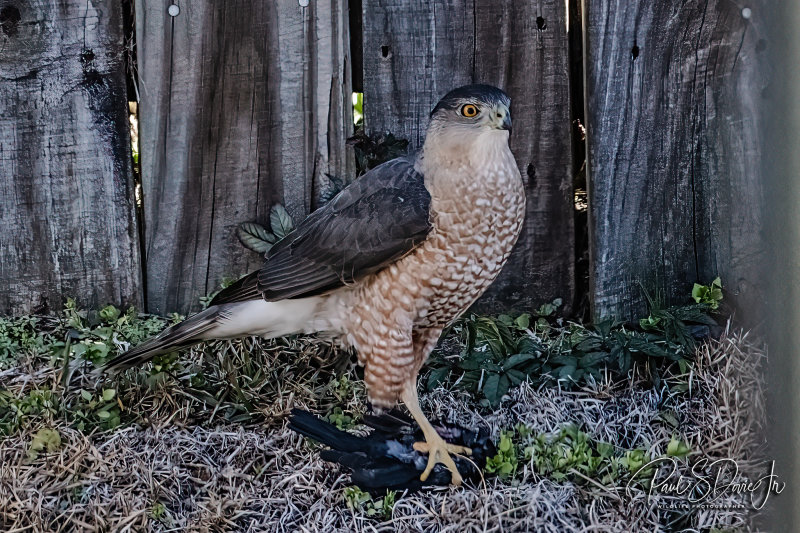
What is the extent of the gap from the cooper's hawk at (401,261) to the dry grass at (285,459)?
0.83 feet

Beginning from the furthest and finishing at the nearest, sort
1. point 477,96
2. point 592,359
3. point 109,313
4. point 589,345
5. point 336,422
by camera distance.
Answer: point 109,313 < point 589,345 < point 592,359 < point 336,422 < point 477,96

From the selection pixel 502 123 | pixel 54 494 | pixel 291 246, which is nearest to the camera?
pixel 502 123

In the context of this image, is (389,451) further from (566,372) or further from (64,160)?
(64,160)

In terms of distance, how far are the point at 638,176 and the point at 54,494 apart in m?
2.61

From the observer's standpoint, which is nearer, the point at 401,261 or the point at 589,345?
the point at 401,261

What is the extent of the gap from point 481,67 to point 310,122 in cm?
77

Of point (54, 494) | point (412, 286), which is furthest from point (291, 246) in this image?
point (54, 494)

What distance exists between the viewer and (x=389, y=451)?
9.89 feet

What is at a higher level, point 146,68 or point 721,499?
point 146,68

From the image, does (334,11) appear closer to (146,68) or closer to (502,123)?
(146,68)

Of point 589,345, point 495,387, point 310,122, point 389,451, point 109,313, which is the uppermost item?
point 310,122

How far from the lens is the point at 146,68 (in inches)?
144

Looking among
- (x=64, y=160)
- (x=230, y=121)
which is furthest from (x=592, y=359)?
(x=64, y=160)

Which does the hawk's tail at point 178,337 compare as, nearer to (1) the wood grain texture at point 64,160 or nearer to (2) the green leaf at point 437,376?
(1) the wood grain texture at point 64,160
